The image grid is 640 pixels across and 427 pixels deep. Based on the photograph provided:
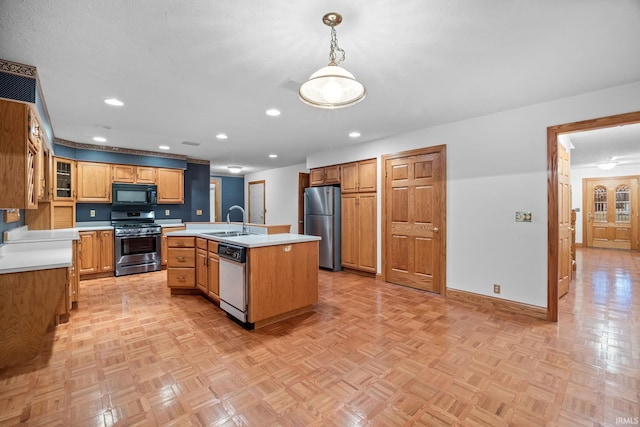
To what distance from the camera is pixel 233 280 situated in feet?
9.57

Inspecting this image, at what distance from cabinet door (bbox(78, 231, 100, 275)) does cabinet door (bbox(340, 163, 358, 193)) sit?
416 centimetres

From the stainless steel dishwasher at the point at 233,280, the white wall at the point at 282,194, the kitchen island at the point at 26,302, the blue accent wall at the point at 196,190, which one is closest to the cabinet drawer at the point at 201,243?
the stainless steel dishwasher at the point at 233,280

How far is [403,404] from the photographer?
172 cm

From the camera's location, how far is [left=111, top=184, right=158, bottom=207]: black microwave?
5133mm

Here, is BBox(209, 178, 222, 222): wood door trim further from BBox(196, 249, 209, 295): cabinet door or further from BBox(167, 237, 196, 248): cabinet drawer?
BBox(196, 249, 209, 295): cabinet door

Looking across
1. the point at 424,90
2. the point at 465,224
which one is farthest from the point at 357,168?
the point at 424,90

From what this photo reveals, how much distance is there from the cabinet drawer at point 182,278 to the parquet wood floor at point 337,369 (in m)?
0.38

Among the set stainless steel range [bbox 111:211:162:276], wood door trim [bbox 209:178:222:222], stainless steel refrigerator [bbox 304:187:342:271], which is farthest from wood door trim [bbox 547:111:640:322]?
wood door trim [bbox 209:178:222:222]

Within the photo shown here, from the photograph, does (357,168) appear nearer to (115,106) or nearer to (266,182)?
(115,106)

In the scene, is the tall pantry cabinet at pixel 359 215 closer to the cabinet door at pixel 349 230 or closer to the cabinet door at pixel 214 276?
the cabinet door at pixel 349 230

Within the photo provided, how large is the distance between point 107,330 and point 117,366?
2.67 feet

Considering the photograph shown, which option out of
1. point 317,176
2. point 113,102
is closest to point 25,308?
point 113,102

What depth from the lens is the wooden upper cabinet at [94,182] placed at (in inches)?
193

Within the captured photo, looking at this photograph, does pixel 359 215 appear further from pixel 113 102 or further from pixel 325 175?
pixel 113 102
